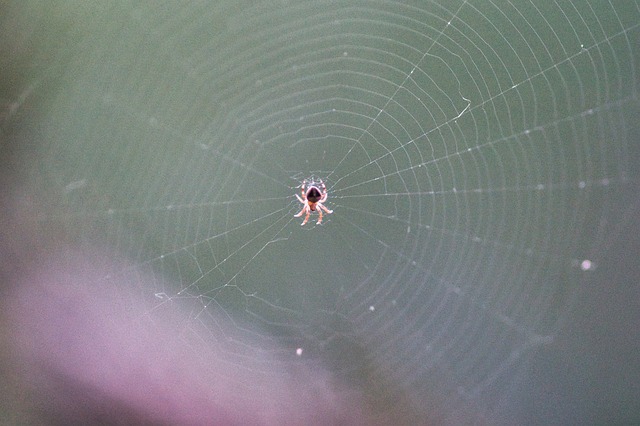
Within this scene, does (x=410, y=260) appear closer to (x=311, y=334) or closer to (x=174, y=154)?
(x=311, y=334)

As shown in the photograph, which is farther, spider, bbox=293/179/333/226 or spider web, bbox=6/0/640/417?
spider, bbox=293/179/333/226

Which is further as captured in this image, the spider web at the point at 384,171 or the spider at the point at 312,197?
the spider at the point at 312,197

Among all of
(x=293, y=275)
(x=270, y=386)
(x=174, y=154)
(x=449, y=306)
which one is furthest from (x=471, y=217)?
(x=270, y=386)

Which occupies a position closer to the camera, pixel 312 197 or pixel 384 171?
pixel 312 197
